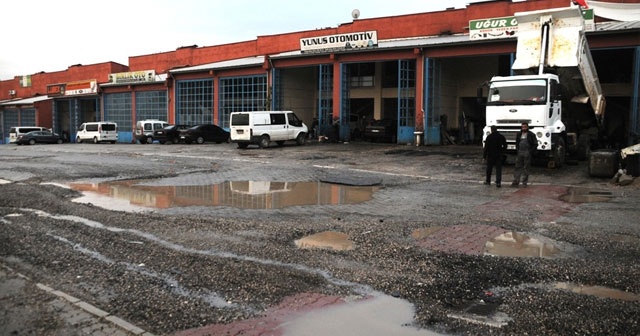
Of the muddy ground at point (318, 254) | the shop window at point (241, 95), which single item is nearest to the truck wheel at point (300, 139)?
the shop window at point (241, 95)

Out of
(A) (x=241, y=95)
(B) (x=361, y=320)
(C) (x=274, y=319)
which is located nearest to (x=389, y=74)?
(A) (x=241, y=95)

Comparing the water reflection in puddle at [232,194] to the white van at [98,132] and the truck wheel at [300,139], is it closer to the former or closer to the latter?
the truck wheel at [300,139]

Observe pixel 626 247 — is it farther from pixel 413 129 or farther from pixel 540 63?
pixel 413 129

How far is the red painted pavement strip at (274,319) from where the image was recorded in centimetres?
430

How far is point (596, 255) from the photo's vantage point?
22.1 feet

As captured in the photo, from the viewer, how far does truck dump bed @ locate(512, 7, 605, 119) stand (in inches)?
623

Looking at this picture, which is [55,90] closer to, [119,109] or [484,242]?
[119,109]

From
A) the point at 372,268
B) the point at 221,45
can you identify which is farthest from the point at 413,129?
the point at 372,268

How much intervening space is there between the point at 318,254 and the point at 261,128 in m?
20.7

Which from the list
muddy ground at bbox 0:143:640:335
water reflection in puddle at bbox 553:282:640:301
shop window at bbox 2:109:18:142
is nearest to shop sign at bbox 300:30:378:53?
muddy ground at bbox 0:143:640:335

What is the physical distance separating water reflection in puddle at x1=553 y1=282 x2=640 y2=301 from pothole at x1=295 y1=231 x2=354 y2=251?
2.67 metres

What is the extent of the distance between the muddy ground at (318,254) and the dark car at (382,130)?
50.5 feet

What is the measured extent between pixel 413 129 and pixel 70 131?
39139 millimetres

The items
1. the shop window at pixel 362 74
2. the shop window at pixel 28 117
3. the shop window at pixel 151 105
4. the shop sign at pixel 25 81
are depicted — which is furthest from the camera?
the shop sign at pixel 25 81
